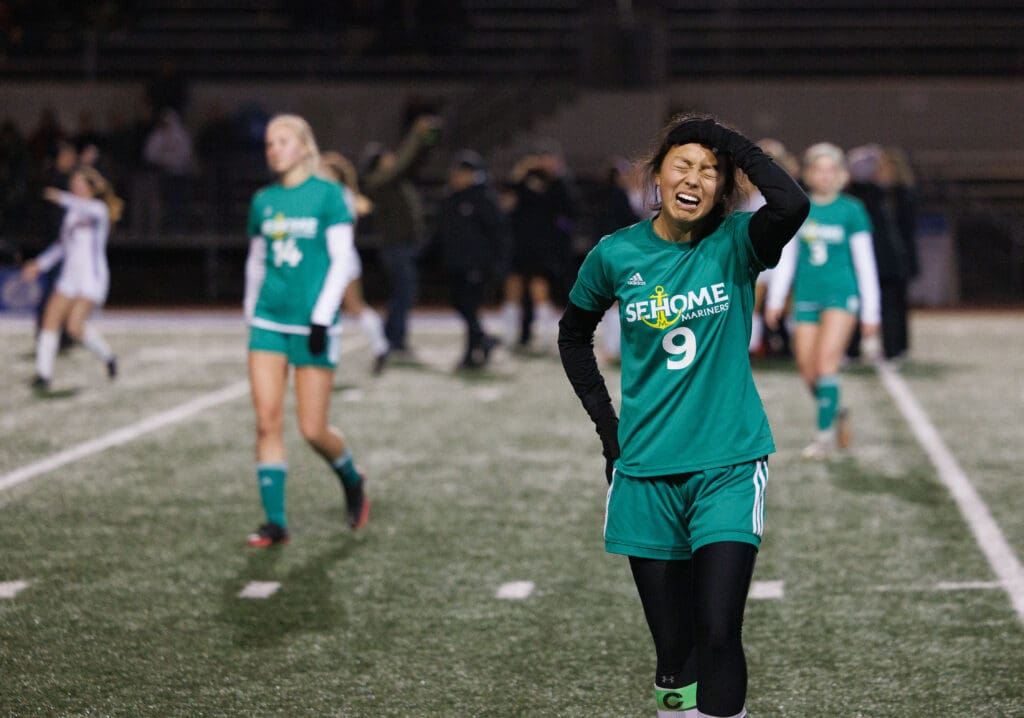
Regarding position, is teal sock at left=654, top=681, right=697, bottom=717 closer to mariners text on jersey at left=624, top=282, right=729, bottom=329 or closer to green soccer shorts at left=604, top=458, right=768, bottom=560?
green soccer shorts at left=604, top=458, right=768, bottom=560

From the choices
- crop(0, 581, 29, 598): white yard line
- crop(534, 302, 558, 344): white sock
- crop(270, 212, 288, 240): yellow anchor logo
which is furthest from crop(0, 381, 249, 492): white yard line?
crop(534, 302, 558, 344): white sock

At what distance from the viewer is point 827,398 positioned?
9.39m

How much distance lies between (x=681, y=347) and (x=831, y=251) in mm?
5681

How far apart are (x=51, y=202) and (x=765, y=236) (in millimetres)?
10857

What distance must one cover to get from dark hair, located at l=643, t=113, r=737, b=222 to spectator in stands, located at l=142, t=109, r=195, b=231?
786 inches

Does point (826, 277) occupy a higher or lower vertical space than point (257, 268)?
lower

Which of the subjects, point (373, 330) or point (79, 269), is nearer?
point (79, 269)

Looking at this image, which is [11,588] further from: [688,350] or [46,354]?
[46,354]

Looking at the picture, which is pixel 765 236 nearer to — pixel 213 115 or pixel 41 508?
pixel 41 508

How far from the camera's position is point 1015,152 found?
26547 millimetres

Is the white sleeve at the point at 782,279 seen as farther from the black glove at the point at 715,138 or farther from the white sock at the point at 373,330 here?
the black glove at the point at 715,138

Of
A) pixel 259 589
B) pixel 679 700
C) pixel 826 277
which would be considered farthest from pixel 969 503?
pixel 679 700

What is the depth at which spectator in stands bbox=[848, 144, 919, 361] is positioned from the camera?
14.3 m

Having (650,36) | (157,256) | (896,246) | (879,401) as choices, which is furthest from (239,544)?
(650,36)
